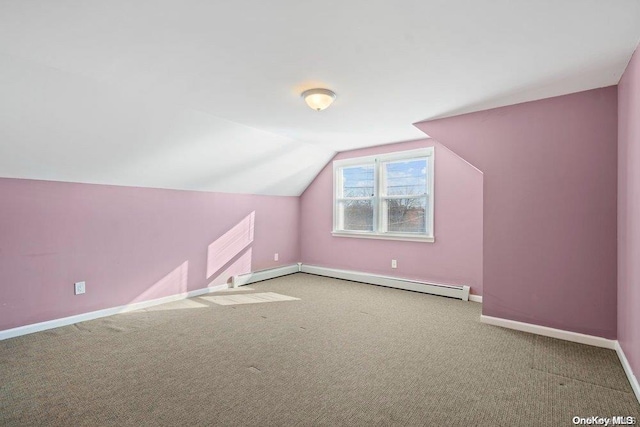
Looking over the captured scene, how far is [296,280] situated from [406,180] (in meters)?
2.41

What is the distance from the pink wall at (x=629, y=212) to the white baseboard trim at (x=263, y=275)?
14.2 ft

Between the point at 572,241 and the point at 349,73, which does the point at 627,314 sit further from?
the point at 349,73

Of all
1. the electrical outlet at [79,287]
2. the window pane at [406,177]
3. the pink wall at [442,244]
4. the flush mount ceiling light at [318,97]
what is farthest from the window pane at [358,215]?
the electrical outlet at [79,287]

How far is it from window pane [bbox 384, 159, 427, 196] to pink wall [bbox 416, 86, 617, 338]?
4.19ft

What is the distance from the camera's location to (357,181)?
5.40 m

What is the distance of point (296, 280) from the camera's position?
Answer: 5.33 metres

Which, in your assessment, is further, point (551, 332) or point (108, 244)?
point (108, 244)

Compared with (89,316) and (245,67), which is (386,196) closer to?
(245,67)

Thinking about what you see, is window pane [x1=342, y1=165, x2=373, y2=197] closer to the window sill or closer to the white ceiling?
the window sill

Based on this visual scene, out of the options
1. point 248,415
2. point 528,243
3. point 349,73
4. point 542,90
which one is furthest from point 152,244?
point 542,90

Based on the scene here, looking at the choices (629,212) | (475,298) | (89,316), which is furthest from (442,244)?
(89,316)

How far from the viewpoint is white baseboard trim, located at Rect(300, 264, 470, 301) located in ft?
14.0

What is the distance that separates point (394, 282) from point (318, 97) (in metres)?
3.10
